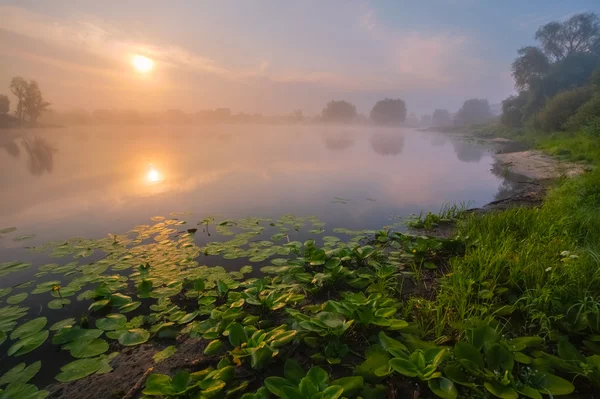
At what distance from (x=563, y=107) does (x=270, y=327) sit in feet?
111

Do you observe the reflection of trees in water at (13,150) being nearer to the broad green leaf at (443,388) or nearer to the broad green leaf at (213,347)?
the broad green leaf at (213,347)

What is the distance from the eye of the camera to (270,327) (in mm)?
2461

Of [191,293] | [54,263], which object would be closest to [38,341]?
[191,293]

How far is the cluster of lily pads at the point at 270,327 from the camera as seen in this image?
1651mm

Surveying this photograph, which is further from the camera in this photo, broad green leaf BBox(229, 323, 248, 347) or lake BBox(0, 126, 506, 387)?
lake BBox(0, 126, 506, 387)

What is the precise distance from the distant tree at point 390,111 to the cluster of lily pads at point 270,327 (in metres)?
127

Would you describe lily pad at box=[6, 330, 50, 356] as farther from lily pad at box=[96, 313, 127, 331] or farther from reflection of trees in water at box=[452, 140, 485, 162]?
reflection of trees in water at box=[452, 140, 485, 162]

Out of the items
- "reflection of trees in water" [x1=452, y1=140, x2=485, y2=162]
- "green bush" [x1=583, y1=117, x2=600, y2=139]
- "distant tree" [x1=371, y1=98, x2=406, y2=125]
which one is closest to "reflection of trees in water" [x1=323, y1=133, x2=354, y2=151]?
"reflection of trees in water" [x1=452, y1=140, x2=485, y2=162]

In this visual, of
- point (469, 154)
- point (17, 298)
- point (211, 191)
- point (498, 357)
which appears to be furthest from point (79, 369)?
point (469, 154)

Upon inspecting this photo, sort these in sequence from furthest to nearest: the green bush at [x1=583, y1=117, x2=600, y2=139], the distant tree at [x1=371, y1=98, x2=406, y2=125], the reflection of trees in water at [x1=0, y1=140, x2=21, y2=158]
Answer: the distant tree at [x1=371, y1=98, x2=406, y2=125], the reflection of trees in water at [x1=0, y1=140, x2=21, y2=158], the green bush at [x1=583, y1=117, x2=600, y2=139]

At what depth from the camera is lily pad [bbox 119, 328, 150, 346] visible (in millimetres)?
2428

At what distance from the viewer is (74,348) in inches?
93.3

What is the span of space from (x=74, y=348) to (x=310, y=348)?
213 centimetres

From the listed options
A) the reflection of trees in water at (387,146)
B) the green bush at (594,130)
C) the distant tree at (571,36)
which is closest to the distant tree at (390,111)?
the distant tree at (571,36)
